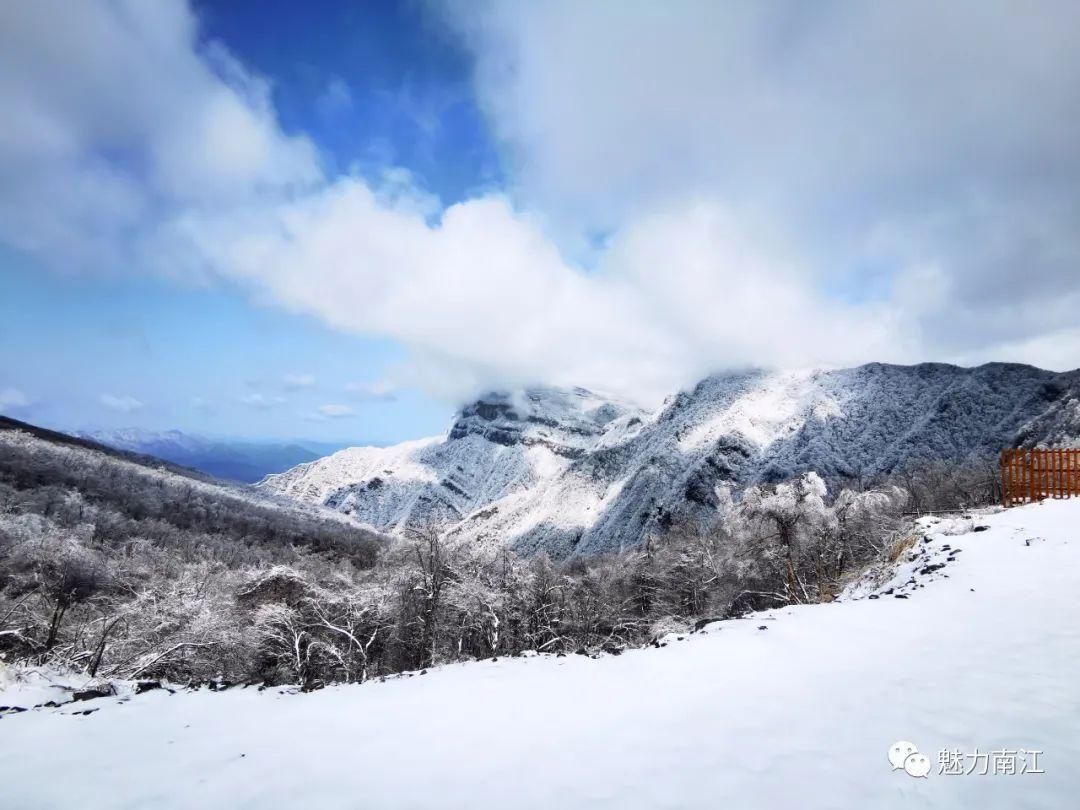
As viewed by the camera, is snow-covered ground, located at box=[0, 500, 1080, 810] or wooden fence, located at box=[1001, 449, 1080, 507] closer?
snow-covered ground, located at box=[0, 500, 1080, 810]

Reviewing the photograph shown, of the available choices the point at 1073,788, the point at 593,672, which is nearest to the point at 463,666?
the point at 593,672

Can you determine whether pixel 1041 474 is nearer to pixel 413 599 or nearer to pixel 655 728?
pixel 655 728

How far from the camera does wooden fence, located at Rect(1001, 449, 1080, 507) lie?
22725 millimetres

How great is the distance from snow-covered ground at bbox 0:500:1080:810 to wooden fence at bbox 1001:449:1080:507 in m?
15.7

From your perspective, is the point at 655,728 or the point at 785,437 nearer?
the point at 655,728

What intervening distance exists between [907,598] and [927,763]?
33.2ft

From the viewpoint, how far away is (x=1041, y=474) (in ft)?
79.5

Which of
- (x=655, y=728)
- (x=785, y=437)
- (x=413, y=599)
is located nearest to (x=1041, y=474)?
(x=655, y=728)

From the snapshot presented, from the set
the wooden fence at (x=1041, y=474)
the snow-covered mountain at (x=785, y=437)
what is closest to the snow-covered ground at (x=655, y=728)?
the wooden fence at (x=1041, y=474)

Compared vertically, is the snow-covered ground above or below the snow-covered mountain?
below

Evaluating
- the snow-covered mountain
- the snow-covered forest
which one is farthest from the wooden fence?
the snow-covered mountain

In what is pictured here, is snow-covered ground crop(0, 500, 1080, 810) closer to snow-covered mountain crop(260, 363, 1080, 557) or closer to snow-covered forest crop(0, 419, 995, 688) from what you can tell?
snow-covered forest crop(0, 419, 995, 688)

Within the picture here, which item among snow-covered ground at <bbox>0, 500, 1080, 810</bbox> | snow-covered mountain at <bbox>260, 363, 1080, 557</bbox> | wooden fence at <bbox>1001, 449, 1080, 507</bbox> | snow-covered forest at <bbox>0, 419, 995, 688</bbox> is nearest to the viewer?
snow-covered ground at <bbox>0, 500, 1080, 810</bbox>

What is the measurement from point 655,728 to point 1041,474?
30.1 meters
